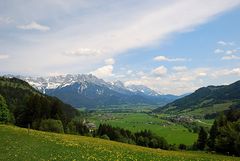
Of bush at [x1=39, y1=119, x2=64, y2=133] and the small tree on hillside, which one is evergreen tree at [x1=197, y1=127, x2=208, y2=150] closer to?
bush at [x1=39, y1=119, x2=64, y2=133]

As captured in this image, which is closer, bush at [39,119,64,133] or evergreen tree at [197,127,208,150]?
bush at [39,119,64,133]

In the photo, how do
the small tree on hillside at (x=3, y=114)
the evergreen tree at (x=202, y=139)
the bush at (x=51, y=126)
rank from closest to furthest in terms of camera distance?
the small tree on hillside at (x=3, y=114)
the bush at (x=51, y=126)
the evergreen tree at (x=202, y=139)

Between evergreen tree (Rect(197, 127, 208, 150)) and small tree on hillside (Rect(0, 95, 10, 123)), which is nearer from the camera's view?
small tree on hillside (Rect(0, 95, 10, 123))

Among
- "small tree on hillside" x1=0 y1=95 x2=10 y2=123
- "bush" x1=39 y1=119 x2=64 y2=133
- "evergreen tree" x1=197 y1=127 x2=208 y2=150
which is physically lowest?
"evergreen tree" x1=197 y1=127 x2=208 y2=150

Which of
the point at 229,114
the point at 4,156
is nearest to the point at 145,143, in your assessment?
the point at 229,114

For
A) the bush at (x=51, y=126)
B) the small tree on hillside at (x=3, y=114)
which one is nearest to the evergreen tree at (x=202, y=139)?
the bush at (x=51, y=126)

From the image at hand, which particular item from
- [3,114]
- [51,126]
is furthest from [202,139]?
[3,114]

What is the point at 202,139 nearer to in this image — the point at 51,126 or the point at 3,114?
the point at 51,126

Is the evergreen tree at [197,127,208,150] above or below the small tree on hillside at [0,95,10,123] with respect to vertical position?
below

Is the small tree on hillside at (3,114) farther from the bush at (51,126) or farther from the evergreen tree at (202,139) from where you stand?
the evergreen tree at (202,139)

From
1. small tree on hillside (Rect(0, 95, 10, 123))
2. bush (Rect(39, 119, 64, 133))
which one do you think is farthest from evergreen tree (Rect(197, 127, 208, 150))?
small tree on hillside (Rect(0, 95, 10, 123))

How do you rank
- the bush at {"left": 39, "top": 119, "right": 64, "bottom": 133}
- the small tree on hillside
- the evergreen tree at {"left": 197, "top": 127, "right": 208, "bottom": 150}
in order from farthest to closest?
the evergreen tree at {"left": 197, "top": 127, "right": 208, "bottom": 150} < the bush at {"left": 39, "top": 119, "right": 64, "bottom": 133} < the small tree on hillside

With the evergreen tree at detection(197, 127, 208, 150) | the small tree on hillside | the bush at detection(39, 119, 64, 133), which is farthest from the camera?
the evergreen tree at detection(197, 127, 208, 150)

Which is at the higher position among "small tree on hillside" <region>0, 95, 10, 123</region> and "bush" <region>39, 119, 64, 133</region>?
"small tree on hillside" <region>0, 95, 10, 123</region>
